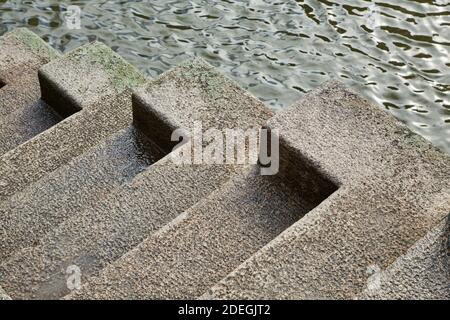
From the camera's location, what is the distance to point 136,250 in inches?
116

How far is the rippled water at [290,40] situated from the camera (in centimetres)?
536

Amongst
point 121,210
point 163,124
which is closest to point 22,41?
point 163,124

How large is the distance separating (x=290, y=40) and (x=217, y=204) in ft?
9.42

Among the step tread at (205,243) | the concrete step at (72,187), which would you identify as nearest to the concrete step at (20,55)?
the concrete step at (72,187)

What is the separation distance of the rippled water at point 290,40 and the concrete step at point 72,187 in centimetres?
172

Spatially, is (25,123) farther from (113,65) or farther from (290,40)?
(290,40)

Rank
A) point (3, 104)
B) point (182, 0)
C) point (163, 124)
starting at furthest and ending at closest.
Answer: point (182, 0) < point (3, 104) < point (163, 124)

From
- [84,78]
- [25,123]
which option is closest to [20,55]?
[25,123]

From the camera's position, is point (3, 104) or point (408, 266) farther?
point (3, 104)

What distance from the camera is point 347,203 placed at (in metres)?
2.97

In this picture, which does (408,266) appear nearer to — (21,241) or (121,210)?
(121,210)
